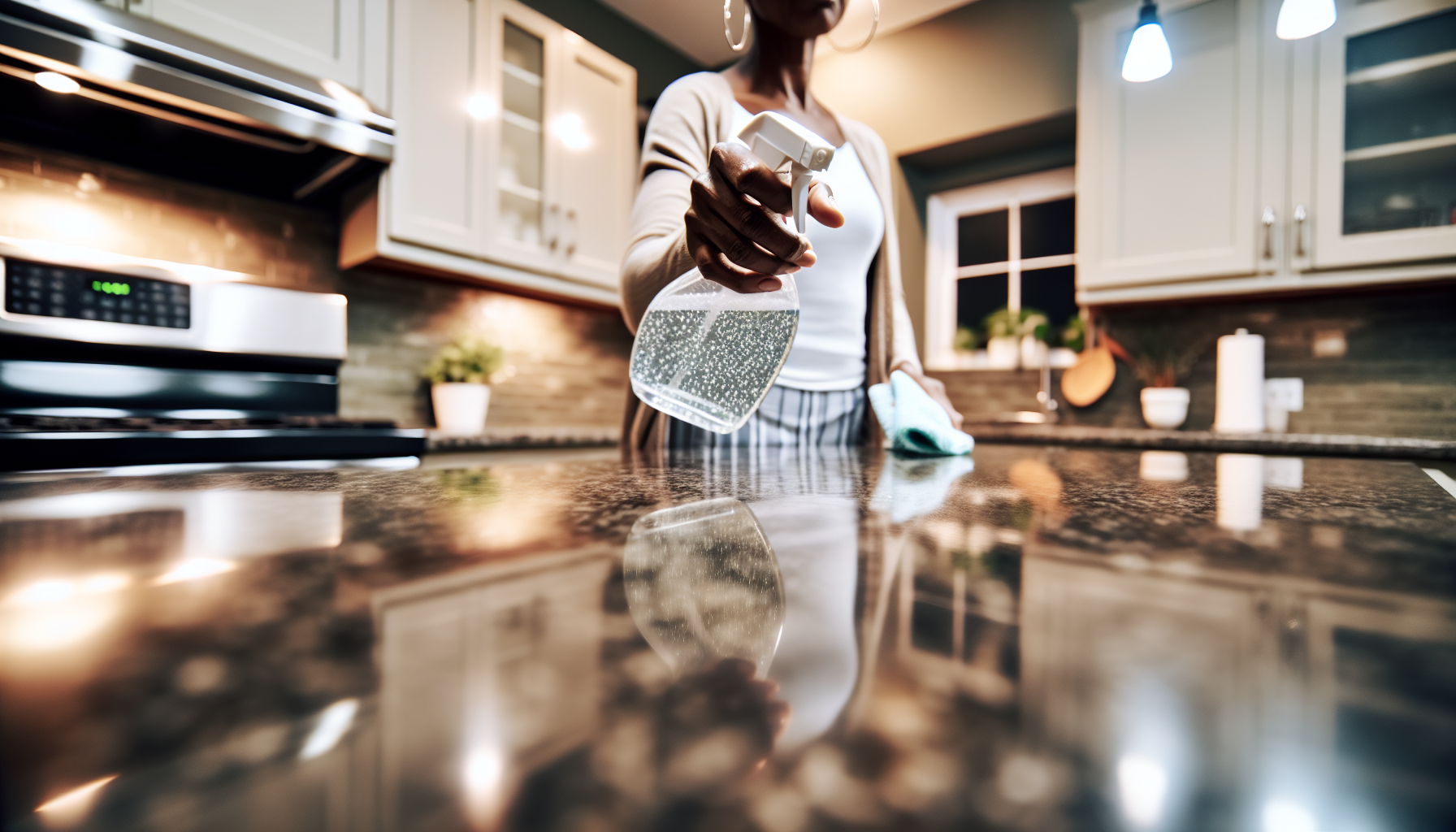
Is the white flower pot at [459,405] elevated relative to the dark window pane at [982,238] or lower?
lower

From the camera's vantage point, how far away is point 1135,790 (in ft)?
0.22

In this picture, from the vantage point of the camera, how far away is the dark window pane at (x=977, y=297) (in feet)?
10.1

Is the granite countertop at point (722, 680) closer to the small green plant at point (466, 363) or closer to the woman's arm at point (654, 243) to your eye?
the woman's arm at point (654, 243)

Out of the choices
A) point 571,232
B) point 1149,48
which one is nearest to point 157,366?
point 571,232

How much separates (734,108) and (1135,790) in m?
1.12

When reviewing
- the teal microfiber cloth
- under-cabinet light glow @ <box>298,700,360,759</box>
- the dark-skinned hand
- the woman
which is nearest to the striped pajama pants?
the woman

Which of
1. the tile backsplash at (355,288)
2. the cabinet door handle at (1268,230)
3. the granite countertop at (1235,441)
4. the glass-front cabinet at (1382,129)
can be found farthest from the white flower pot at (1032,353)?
the tile backsplash at (355,288)

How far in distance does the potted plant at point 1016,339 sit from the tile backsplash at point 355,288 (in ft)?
5.24

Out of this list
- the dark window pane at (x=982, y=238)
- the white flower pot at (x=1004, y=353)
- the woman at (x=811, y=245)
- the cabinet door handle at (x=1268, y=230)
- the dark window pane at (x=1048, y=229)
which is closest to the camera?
the woman at (x=811, y=245)

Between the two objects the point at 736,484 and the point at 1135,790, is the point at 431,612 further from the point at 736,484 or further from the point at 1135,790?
the point at 736,484

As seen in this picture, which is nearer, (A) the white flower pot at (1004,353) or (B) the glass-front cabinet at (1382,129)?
(B) the glass-front cabinet at (1382,129)

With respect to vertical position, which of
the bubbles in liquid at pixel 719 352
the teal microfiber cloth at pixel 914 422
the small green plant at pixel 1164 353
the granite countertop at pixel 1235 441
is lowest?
the granite countertop at pixel 1235 441

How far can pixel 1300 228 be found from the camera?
Result: 6.54 ft

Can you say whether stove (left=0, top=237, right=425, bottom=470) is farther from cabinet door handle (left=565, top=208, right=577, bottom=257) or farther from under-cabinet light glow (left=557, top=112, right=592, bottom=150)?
under-cabinet light glow (left=557, top=112, right=592, bottom=150)
